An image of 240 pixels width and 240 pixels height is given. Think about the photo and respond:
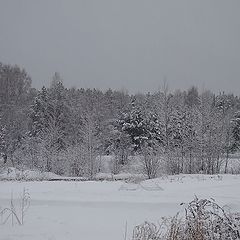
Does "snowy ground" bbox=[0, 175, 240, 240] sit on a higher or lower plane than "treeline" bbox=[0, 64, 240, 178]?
lower

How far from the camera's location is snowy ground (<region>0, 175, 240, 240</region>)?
26.5ft

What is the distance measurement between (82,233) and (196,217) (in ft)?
11.3

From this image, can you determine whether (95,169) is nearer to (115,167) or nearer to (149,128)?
(115,167)

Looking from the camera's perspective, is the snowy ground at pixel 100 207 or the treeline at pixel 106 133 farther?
the treeline at pixel 106 133

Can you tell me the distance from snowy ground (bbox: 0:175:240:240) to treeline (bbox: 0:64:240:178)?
11753mm

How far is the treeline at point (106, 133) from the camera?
107 ft

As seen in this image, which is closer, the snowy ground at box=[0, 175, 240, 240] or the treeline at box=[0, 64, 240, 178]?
the snowy ground at box=[0, 175, 240, 240]

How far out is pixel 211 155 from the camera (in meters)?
32.6

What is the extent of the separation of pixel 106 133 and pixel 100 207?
35.6 meters

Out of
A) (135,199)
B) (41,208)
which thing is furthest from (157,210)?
(41,208)

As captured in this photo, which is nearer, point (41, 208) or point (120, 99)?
point (41, 208)

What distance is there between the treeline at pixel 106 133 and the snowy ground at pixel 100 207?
1175cm

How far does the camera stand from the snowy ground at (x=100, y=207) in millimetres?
8066

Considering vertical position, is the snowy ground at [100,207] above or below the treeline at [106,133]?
below
